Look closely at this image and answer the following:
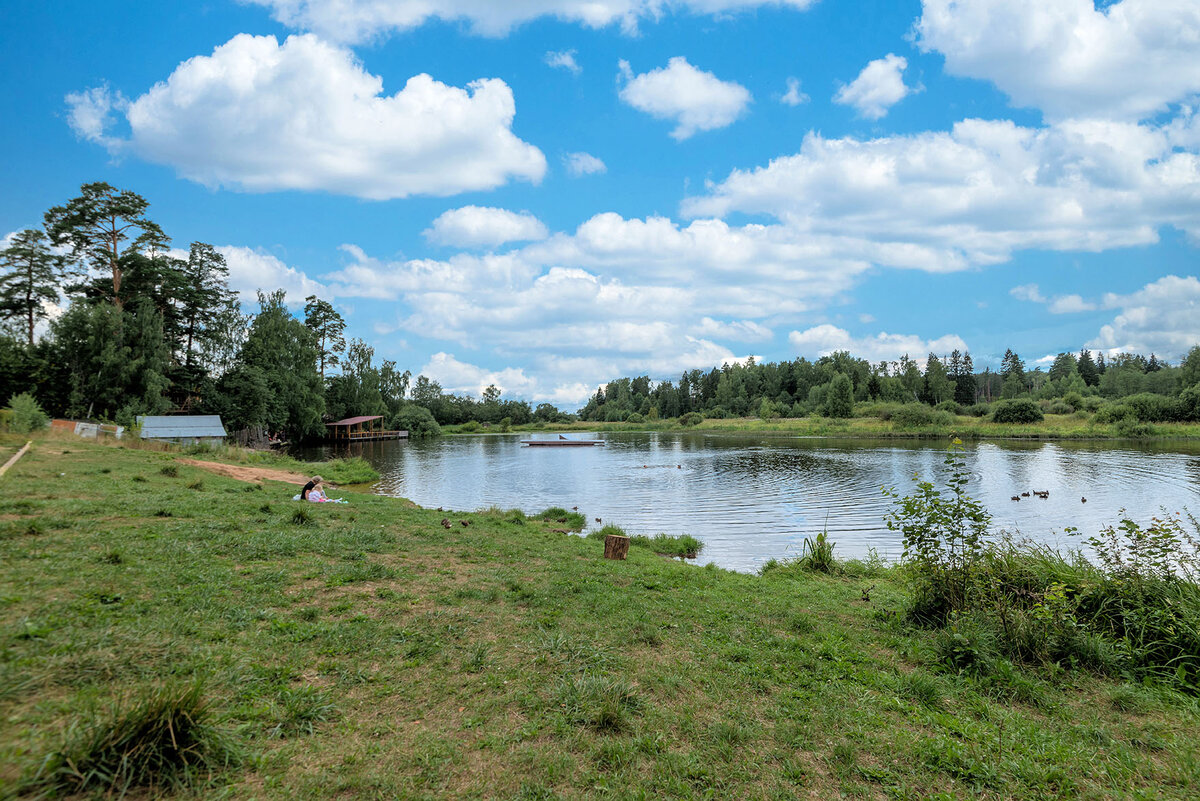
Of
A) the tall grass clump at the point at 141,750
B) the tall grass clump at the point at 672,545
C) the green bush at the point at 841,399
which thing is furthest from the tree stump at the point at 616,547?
the green bush at the point at 841,399

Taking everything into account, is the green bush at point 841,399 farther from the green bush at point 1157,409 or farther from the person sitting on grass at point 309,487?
the person sitting on grass at point 309,487

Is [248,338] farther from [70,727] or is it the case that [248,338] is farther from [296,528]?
[70,727]

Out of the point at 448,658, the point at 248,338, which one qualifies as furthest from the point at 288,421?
the point at 448,658

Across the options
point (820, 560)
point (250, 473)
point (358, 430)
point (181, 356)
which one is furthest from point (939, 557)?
point (358, 430)

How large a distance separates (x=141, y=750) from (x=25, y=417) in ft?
114

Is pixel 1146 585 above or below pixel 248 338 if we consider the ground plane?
below

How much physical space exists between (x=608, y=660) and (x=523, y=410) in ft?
418

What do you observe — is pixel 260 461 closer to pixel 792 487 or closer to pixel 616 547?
pixel 616 547

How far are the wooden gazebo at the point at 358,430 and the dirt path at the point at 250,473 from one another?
4660 centimetres

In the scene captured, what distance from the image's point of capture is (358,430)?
77.6 m

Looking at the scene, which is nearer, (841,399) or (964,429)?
(964,429)

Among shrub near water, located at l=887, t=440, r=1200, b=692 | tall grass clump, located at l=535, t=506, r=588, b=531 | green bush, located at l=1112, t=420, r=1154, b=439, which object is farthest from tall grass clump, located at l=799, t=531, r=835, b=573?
green bush, located at l=1112, t=420, r=1154, b=439

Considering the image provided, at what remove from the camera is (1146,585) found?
7270mm

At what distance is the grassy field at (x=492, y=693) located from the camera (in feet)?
12.4
